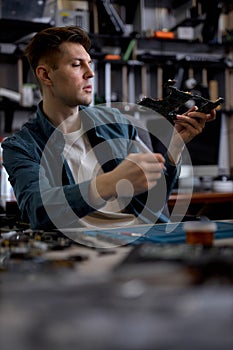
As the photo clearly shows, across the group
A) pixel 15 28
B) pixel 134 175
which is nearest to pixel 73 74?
pixel 134 175

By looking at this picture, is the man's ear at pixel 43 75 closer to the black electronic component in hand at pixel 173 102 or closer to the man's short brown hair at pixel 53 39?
the man's short brown hair at pixel 53 39

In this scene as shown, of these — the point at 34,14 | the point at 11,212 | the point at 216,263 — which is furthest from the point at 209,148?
the point at 216,263

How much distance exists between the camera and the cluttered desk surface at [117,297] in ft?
1.53

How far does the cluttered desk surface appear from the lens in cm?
47

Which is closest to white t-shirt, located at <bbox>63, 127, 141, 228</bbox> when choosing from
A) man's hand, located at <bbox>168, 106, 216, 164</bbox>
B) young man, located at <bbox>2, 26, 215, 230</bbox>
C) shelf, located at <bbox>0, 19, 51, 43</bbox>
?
young man, located at <bbox>2, 26, 215, 230</bbox>

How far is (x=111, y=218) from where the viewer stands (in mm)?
1572

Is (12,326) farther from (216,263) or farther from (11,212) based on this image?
(11,212)

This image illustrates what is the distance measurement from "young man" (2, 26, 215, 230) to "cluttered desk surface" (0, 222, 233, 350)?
501 mm

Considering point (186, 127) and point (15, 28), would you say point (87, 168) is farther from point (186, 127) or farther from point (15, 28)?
point (15, 28)

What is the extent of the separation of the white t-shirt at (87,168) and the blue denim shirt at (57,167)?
0.03 meters

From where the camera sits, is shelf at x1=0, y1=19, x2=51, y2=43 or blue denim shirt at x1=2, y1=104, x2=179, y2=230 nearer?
blue denim shirt at x1=2, y1=104, x2=179, y2=230

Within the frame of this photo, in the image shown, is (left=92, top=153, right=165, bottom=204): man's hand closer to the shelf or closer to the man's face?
the man's face

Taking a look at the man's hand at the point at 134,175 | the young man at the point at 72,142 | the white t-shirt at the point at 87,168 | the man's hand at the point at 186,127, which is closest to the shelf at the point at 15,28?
the young man at the point at 72,142

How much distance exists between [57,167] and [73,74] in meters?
0.31
